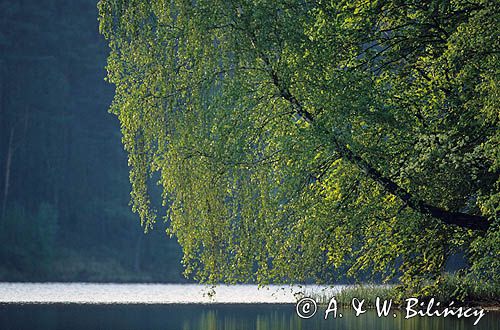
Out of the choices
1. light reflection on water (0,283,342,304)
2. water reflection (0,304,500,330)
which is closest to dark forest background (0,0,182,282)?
light reflection on water (0,283,342,304)

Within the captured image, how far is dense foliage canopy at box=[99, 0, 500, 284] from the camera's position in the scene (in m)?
14.3

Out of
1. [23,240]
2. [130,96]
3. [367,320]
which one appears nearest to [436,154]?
[130,96]

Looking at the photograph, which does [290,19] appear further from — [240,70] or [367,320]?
[367,320]

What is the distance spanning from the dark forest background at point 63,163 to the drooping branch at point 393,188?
4084cm

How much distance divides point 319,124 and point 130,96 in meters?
2.67

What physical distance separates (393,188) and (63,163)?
50.0 meters

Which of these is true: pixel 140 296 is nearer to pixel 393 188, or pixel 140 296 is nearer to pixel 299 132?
pixel 393 188

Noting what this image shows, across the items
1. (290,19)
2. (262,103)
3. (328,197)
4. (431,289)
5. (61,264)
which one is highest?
(61,264)

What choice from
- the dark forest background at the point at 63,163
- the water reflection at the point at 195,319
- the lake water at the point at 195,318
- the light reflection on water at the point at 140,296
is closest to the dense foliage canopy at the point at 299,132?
the lake water at the point at 195,318

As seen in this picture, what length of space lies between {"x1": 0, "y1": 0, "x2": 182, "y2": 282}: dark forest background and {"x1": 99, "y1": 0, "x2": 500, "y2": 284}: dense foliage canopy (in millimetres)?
40070

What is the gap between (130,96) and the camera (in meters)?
14.8

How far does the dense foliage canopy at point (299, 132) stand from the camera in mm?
14266

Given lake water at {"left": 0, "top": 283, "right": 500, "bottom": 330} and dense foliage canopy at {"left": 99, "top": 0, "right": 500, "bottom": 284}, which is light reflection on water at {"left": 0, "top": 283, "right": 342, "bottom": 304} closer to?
lake water at {"left": 0, "top": 283, "right": 500, "bottom": 330}

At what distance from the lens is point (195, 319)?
22.2 m
